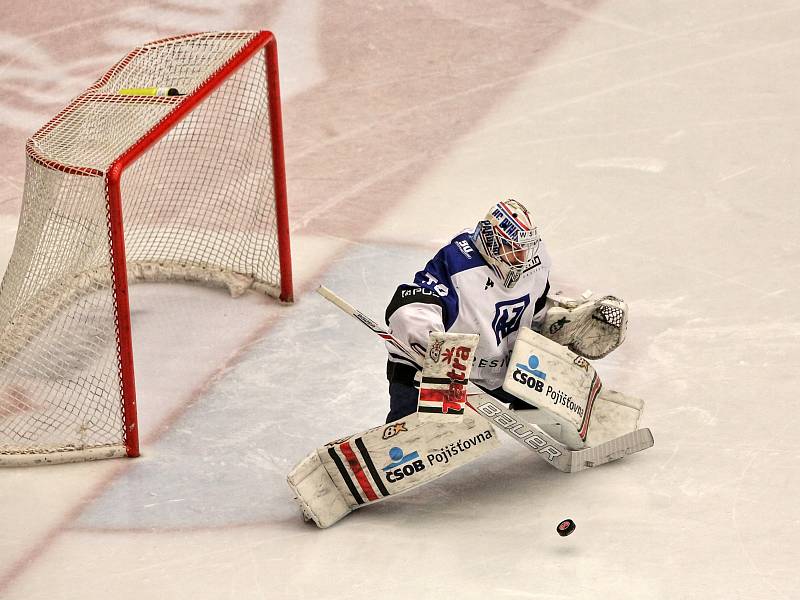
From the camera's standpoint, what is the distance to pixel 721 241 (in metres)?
6.79

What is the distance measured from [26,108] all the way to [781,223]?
399cm

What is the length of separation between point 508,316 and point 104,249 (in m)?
1.40

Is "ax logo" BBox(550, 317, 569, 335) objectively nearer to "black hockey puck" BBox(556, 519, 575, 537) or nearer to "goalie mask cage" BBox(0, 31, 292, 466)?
"black hockey puck" BBox(556, 519, 575, 537)

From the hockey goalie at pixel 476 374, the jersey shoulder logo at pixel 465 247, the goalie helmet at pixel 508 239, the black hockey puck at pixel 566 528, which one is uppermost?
the goalie helmet at pixel 508 239

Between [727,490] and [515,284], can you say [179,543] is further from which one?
[727,490]

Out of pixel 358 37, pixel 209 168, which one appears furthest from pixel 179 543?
pixel 358 37

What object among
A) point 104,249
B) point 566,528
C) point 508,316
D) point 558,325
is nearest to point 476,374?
point 508,316

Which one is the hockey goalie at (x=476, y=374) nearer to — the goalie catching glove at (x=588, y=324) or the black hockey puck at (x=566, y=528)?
the goalie catching glove at (x=588, y=324)

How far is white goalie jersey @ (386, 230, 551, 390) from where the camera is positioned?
4.89 m

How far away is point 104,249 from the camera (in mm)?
5328

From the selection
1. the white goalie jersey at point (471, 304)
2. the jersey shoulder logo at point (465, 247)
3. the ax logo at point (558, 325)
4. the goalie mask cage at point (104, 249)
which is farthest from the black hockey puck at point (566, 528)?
the goalie mask cage at point (104, 249)

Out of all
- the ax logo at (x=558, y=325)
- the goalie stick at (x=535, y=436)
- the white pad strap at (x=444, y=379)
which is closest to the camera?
the white pad strap at (x=444, y=379)

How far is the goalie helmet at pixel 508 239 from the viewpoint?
16.2 ft

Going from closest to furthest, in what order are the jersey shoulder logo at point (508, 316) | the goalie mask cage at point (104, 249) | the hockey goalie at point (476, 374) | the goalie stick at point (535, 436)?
the hockey goalie at point (476, 374)
the goalie stick at point (535, 436)
the jersey shoulder logo at point (508, 316)
the goalie mask cage at point (104, 249)
